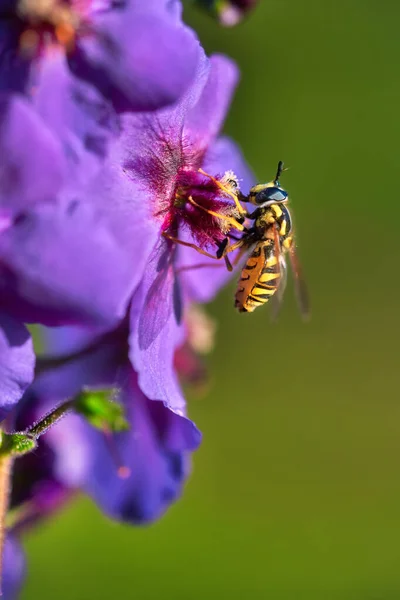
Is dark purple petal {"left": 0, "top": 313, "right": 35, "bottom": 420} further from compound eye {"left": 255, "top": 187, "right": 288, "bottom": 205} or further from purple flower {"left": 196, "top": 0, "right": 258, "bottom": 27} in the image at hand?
purple flower {"left": 196, "top": 0, "right": 258, "bottom": 27}

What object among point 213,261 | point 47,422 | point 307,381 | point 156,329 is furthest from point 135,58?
point 307,381

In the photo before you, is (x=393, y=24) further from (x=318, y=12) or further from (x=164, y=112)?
(x=164, y=112)

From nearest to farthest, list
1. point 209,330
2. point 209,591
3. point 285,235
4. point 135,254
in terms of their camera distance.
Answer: point 135,254
point 285,235
point 209,330
point 209,591

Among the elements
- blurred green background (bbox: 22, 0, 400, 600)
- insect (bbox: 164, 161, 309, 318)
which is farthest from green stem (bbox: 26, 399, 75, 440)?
blurred green background (bbox: 22, 0, 400, 600)

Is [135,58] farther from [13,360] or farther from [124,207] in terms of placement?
[13,360]

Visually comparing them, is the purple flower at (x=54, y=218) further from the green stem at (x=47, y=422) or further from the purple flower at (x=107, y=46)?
the green stem at (x=47, y=422)

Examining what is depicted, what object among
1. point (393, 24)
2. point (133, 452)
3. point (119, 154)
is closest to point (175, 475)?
point (133, 452)

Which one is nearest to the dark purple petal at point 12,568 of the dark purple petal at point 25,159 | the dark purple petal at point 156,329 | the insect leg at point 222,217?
the dark purple petal at point 156,329
